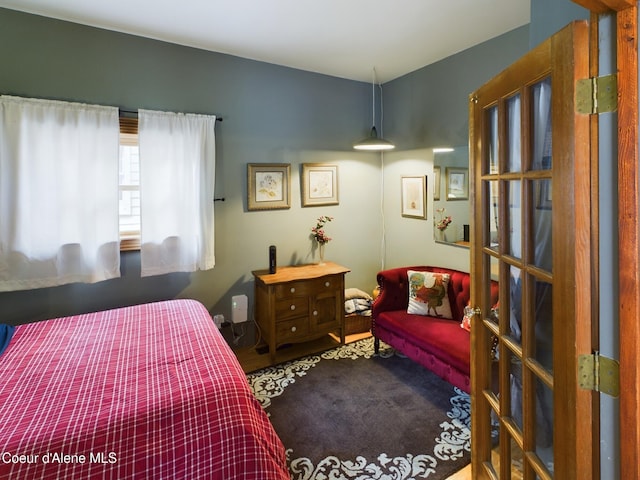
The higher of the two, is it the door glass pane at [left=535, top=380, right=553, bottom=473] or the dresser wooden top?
the dresser wooden top

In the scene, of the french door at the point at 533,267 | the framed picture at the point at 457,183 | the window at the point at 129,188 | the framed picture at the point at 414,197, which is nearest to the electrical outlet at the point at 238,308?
the window at the point at 129,188

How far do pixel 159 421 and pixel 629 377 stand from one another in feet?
4.85

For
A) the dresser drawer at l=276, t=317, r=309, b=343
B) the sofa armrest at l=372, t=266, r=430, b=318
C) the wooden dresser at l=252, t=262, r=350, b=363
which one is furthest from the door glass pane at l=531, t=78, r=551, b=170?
the dresser drawer at l=276, t=317, r=309, b=343

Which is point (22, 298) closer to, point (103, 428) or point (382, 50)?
point (103, 428)

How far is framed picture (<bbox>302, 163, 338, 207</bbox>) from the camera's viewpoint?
149 inches

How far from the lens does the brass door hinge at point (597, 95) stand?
0.92 metres

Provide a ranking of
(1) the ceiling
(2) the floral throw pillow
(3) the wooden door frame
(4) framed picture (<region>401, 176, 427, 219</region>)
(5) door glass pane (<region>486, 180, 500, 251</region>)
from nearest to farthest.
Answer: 1. (3) the wooden door frame
2. (5) door glass pane (<region>486, 180, 500, 251</region>)
3. (1) the ceiling
4. (2) the floral throw pillow
5. (4) framed picture (<region>401, 176, 427, 219</region>)

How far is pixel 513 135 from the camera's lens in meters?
1.38

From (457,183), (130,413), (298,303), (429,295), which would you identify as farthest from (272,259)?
(130,413)

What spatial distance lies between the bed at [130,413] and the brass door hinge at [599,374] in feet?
3.57

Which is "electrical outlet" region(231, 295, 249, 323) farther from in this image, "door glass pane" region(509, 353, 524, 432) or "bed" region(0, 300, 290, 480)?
"door glass pane" region(509, 353, 524, 432)

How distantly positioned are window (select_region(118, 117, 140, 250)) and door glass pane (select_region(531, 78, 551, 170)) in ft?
9.21

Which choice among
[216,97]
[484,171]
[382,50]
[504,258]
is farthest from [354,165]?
[504,258]

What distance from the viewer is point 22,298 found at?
2658mm
